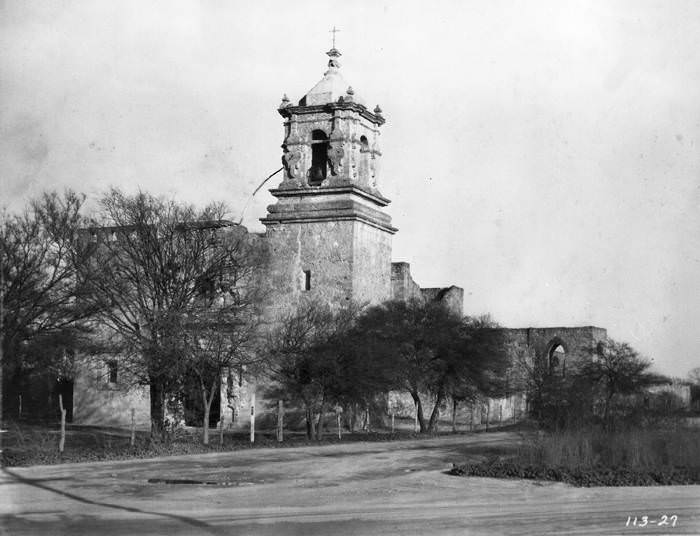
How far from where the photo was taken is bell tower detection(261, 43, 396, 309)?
39656mm

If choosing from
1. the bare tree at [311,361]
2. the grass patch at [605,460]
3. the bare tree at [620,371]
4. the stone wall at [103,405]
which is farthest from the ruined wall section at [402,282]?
the grass patch at [605,460]

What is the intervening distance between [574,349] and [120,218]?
2894 centimetres

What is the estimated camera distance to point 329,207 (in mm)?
39719

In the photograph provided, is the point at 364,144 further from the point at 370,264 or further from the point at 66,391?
the point at 66,391

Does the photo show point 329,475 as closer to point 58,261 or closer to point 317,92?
point 58,261

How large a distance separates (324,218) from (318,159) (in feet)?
9.69

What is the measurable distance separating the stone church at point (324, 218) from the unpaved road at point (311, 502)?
1729cm

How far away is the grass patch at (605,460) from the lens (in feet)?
63.9

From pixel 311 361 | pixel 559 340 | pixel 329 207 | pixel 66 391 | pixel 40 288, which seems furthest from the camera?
pixel 559 340

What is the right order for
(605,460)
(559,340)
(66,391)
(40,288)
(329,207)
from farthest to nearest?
1. (559,340)
2. (66,391)
3. (329,207)
4. (40,288)
5. (605,460)

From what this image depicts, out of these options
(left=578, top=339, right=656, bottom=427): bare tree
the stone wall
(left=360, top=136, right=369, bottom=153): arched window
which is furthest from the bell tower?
(left=578, top=339, right=656, bottom=427): bare tree

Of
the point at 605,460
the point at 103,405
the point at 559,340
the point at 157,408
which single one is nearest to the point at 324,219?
the point at 103,405

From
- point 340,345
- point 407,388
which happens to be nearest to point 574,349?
point 407,388

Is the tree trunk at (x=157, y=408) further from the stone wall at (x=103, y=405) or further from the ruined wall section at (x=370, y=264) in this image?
the stone wall at (x=103, y=405)
